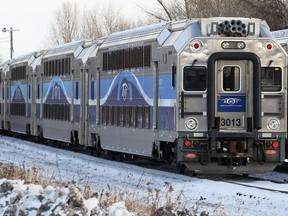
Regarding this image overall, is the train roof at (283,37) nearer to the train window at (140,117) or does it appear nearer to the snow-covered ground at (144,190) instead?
the train window at (140,117)

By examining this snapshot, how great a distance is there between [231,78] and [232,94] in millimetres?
384

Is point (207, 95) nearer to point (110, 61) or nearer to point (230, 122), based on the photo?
point (230, 122)

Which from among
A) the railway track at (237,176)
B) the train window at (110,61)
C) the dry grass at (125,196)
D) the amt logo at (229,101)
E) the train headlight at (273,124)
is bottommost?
the railway track at (237,176)

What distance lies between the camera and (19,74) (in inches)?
1737

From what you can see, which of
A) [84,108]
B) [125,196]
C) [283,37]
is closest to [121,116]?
[84,108]

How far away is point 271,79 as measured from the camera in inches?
856

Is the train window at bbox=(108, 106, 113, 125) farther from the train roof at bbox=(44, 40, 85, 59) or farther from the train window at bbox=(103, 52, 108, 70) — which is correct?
the train roof at bbox=(44, 40, 85, 59)

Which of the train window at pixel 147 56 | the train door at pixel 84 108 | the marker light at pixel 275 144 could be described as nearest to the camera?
the marker light at pixel 275 144

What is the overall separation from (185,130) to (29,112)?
20.9 metres

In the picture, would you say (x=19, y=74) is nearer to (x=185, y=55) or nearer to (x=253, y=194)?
(x=185, y=55)

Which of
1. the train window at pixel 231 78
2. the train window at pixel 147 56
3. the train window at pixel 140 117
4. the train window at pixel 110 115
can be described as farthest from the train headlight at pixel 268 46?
the train window at pixel 110 115

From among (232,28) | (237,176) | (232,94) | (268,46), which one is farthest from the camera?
(237,176)

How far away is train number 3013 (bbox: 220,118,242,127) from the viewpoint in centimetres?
2139

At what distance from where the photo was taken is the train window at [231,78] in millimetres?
21422
